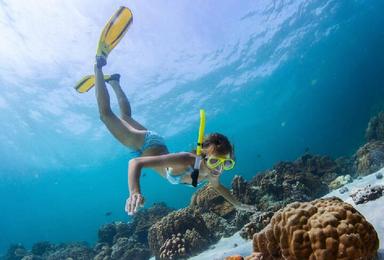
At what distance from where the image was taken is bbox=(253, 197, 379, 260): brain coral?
3.29 m

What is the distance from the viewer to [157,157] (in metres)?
4.77

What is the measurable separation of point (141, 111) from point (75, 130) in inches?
430

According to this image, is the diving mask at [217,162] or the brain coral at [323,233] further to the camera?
the diving mask at [217,162]

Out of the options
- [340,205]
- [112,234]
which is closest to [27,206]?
[112,234]

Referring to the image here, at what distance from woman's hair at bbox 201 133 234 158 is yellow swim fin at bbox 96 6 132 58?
5.23 m

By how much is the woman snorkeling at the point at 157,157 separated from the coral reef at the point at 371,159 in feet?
29.2

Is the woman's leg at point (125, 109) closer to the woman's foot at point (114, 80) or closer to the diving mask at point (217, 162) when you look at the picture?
the woman's foot at point (114, 80)

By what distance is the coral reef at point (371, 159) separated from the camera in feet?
41.1

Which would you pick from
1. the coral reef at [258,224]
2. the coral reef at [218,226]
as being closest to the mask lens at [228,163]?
the coral reef at [258,224]

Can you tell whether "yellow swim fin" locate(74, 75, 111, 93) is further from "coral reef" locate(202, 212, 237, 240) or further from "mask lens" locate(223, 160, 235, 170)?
"mask lens" locate(223, 160, 235, 170)

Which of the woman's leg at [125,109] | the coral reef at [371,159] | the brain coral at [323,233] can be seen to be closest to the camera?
the brain coral at [323,233]

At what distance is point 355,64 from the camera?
78.5 metres

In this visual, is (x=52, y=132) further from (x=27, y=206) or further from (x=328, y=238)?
(x=27, y=206)

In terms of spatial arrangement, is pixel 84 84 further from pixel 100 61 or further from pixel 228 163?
pixel 228 163
